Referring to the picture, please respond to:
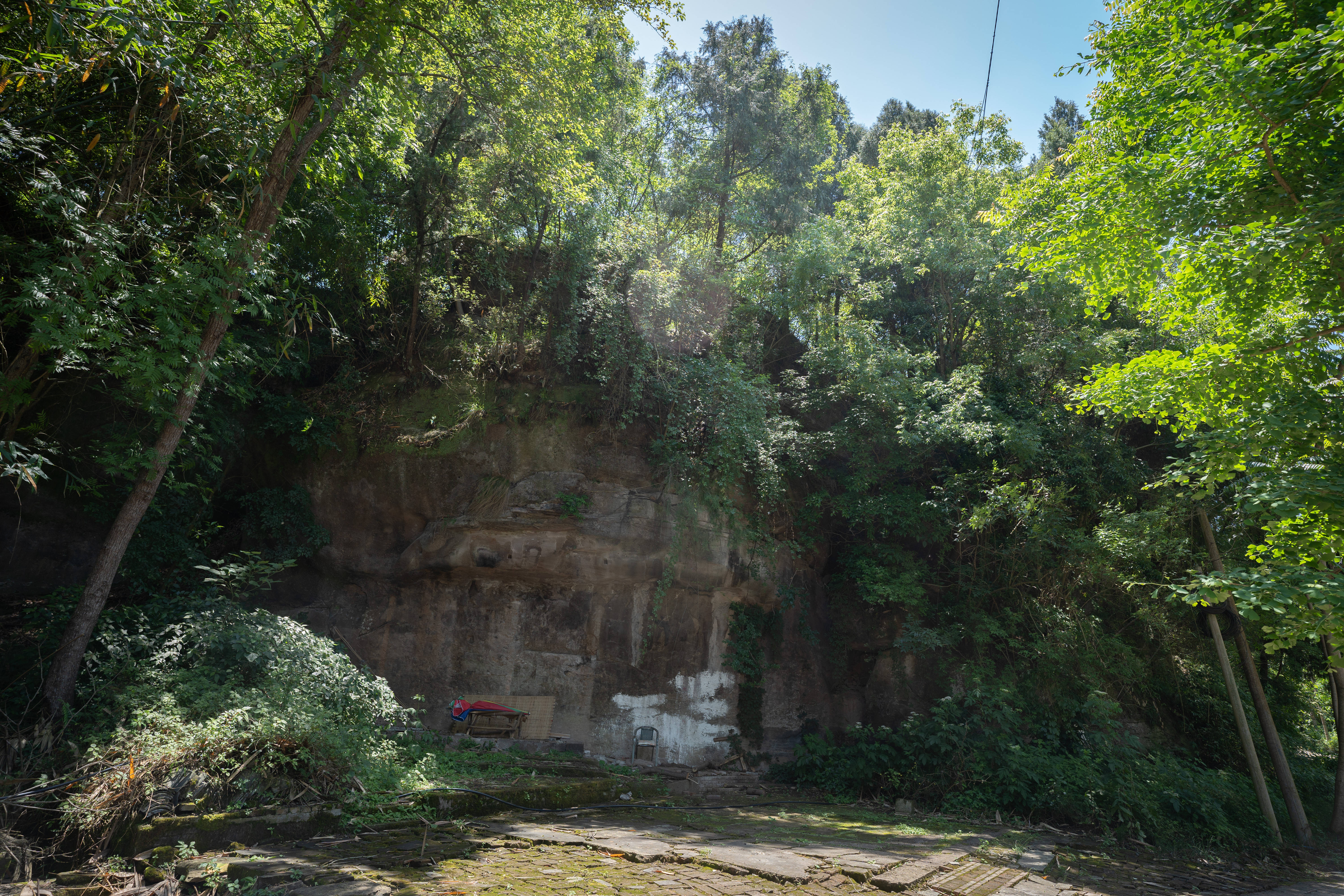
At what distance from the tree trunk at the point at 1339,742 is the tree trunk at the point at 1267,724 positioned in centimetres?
82

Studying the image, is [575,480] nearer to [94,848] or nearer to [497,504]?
[497,504]

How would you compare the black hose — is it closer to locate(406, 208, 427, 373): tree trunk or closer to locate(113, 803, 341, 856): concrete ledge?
locate(113, 803, 341, 856): concrete ledge

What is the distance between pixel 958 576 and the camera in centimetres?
1387

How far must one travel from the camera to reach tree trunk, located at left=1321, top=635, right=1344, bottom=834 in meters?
11.7

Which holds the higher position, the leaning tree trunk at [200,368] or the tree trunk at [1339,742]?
the leaning tree trunk at [200,368]

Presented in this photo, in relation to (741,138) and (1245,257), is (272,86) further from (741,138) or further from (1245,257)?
(741,138)

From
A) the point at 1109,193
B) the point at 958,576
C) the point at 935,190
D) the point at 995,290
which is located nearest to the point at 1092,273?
the point at 1109,193

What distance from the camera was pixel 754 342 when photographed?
16.8 metres

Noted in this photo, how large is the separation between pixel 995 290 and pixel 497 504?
12.3 m

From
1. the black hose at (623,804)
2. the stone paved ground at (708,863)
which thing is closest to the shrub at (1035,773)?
the stone paved ground at (708,863)

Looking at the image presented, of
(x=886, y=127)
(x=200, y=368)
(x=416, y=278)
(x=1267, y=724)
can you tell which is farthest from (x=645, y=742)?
(x=886, y=127)

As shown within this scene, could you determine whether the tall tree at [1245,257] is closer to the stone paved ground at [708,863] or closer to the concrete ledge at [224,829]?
the stone paved ground at [708,863]

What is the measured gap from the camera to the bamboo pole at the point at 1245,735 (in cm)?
1009

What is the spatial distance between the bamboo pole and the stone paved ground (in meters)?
1.20
